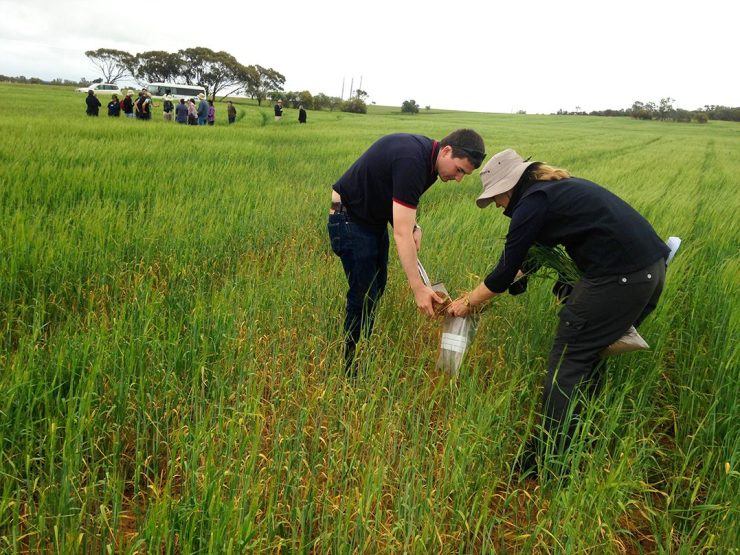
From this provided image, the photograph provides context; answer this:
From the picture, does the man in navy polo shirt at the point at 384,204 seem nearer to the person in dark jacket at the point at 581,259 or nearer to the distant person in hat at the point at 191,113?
the person in dark jacket at the point at 581,259

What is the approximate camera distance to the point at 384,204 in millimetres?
2498

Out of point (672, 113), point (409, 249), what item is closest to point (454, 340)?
point (409, 249)

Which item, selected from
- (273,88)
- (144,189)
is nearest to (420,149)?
(144,189)

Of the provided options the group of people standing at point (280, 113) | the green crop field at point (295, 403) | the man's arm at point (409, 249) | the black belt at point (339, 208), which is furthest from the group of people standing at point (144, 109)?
the man's arm at point (409, 249)

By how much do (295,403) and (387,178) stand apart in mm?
1178

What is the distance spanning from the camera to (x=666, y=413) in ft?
7.67

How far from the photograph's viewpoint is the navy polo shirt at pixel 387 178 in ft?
7.38

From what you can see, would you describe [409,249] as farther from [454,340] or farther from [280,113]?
[280,113]

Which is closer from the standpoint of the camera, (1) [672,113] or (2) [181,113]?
(2) [181,113]

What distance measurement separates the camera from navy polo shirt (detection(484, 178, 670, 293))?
192 cm

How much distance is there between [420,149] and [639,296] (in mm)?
1148

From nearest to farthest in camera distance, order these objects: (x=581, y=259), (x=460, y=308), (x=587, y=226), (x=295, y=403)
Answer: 1. (x=587, y=226)
2. (x=581, y=259)
3. (x=295, y=403)
4. (x=460, y=308)

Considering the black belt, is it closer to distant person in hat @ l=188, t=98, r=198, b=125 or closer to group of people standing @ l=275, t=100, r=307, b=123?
distant person in hat @ l=188, t=98, r=198, b=125

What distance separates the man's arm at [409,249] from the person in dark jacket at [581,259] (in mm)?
348
